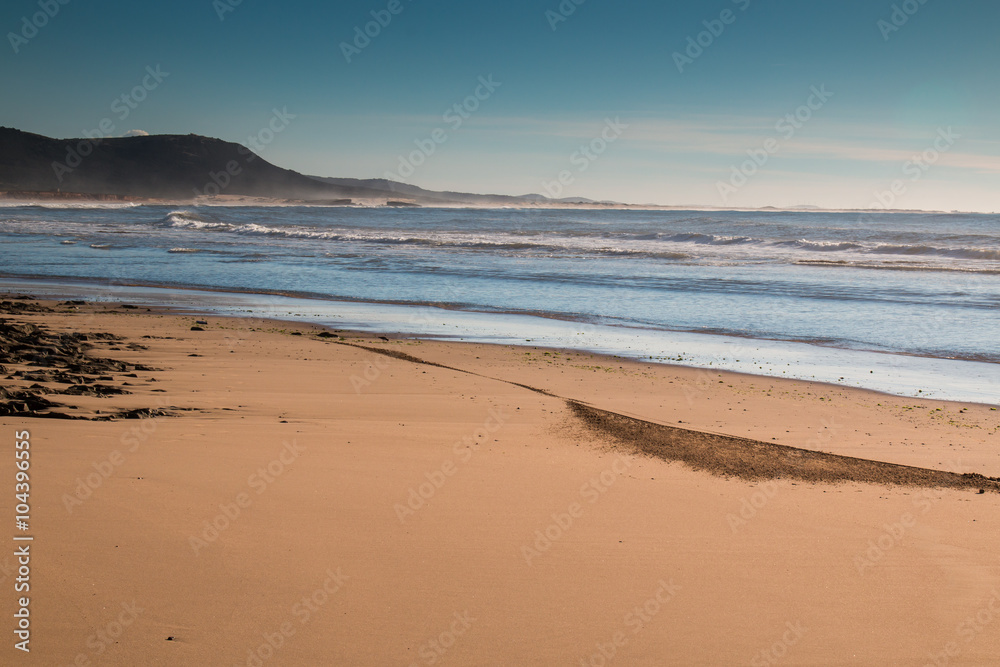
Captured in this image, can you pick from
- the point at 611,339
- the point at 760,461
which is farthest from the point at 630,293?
the point at 760,461

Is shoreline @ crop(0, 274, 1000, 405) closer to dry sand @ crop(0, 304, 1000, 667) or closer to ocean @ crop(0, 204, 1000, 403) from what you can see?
ocean @ crop(0, 204, 1000, 403)

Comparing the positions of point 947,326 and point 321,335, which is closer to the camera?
point 321,335

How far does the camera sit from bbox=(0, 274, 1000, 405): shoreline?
9016 mm

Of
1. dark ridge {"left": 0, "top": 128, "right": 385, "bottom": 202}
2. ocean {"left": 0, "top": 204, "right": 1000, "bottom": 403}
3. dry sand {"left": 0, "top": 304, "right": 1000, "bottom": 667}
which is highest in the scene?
dark ridge {"left": 0, "top": 128, "right": 385, "bottom": 202}

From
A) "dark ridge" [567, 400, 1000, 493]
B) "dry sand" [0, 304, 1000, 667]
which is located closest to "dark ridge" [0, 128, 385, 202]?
"dry sand" [0, 304, 1000, 667]

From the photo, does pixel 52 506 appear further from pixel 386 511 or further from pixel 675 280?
pixel 675 280

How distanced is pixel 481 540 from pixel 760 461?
2598 mm

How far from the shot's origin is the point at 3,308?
39.7 ft

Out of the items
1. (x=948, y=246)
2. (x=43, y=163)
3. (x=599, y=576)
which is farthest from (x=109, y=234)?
(x=43, y=163)

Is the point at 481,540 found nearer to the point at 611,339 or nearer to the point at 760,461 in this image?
the point at 760,461

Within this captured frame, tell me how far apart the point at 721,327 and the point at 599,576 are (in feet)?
34.6

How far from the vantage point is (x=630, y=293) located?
1822 centimetres

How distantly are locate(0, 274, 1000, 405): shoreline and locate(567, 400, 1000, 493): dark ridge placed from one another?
3.44m

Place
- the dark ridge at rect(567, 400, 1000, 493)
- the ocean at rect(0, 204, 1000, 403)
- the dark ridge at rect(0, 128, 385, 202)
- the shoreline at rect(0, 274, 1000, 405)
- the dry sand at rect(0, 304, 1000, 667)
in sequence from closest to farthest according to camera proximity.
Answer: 1. the dry sand at rect(0, 304, 1000, 667)
2. the dark ridge at rect(567, 400, 1000, 493)
3. the shoreline at rect(0, 274, 1000, 405)
4. the ocean at rect(0, 204, 1000, 403)
5. the dark ridge at rect(0, 128, 385, 202)
